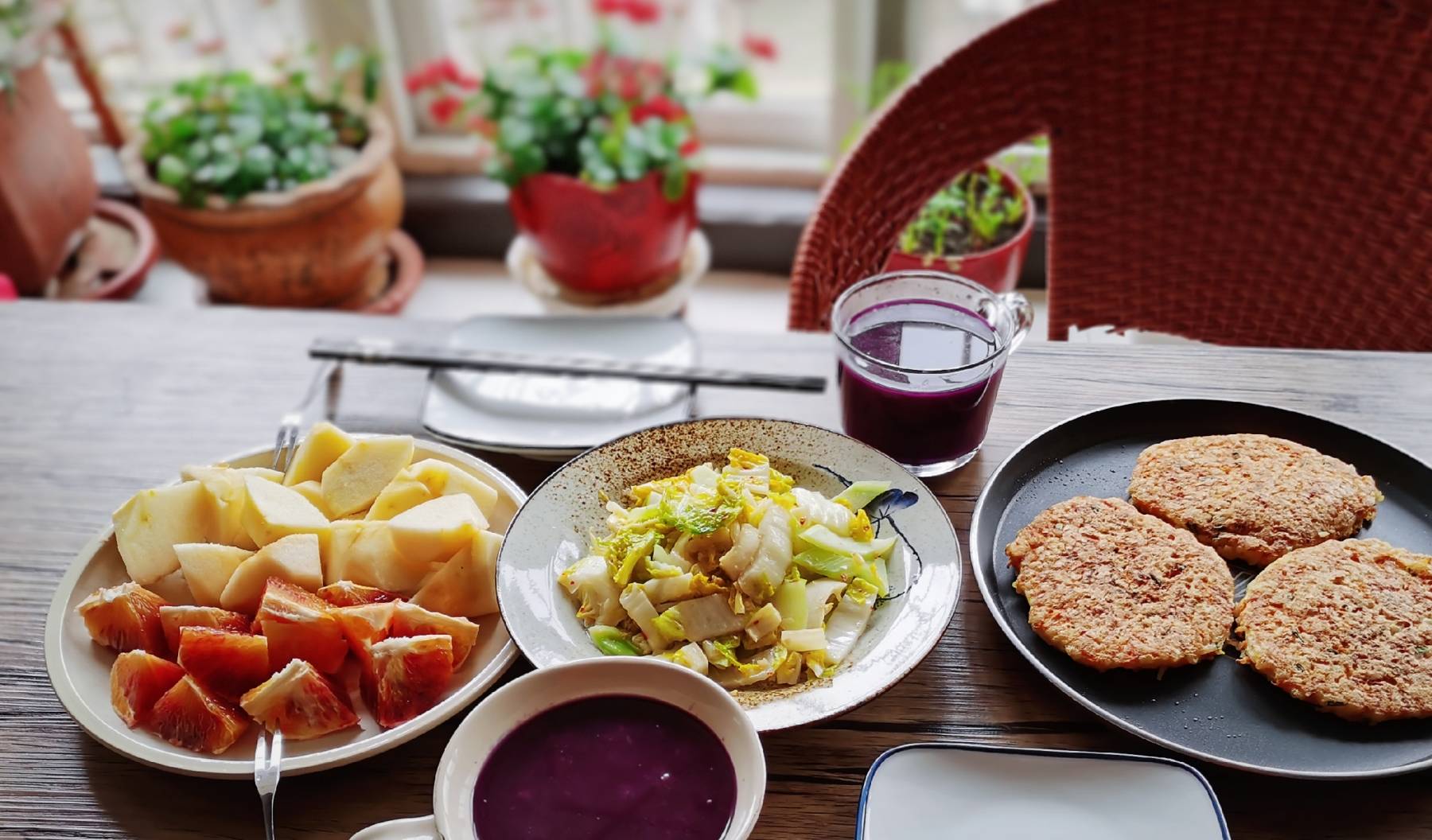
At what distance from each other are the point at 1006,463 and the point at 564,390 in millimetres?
605

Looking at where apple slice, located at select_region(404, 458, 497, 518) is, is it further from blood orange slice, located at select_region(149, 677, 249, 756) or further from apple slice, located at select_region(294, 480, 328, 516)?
blood orange slice, located at select_region(149, 677, 249, 756)

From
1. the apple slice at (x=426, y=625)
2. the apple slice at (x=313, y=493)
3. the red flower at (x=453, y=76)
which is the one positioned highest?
the apple slice at (x=313, y=493)

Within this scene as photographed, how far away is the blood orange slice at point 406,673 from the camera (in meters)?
0.96

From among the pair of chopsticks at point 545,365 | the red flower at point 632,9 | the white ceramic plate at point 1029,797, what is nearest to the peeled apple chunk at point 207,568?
the pair of chopsticks at point 545,365

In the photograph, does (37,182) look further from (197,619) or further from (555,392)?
(197,619)

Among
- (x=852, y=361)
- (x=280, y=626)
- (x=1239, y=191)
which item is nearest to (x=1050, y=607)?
(x=852, y=361)

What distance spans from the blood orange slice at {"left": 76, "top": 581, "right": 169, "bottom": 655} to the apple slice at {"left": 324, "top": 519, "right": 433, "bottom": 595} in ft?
0.54

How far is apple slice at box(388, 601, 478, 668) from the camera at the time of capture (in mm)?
1007

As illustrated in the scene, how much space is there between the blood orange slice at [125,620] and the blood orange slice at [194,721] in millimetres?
94

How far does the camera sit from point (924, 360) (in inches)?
49.1

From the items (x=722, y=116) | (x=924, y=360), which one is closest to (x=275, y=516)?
(x=924, y=360)

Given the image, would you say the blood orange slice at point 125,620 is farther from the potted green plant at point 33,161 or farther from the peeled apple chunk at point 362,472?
the potted green plant at point 33,161

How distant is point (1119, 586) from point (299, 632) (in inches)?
30.6

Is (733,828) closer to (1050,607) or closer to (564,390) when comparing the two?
(1050,607)
